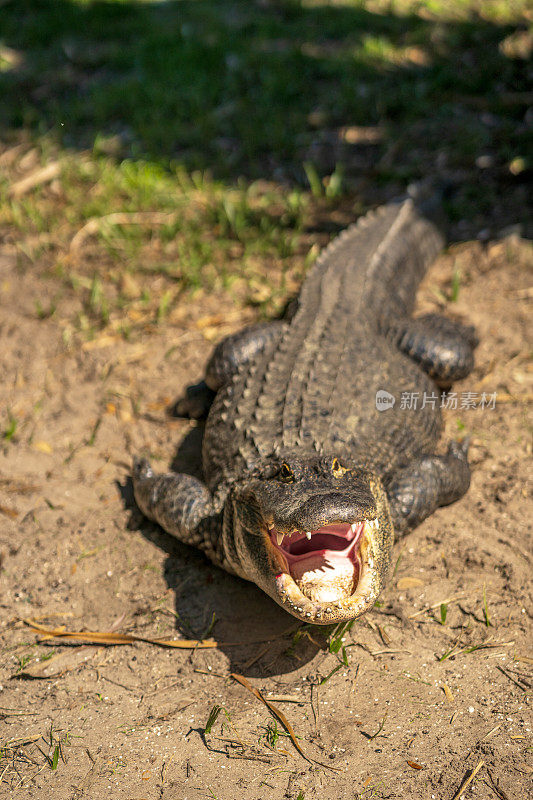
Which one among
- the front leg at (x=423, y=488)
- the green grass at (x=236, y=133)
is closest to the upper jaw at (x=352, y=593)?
the front leg at (x=423, y=488)

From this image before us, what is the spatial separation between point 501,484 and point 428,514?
0.53m

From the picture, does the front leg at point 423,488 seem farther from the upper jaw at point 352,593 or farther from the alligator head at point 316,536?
the upper jaw at point 352,593

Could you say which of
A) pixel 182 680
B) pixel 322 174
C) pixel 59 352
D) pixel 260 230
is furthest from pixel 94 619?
pixel 322 174

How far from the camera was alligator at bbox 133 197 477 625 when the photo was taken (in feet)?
9.21

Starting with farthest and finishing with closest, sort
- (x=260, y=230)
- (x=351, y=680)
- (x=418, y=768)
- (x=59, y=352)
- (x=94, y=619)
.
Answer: (x=260, y=230) → (x=59, y=352) → (x=94, y=619) → (x=351, y=680) → (x=418, y=768)

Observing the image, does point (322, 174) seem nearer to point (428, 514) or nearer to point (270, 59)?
point (270, 59)

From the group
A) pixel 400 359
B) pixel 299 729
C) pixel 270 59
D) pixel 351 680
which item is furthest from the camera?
pixel 270 59

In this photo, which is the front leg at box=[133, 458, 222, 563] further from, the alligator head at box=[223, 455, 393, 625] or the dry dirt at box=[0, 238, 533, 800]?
the alligator head at box=[223, 455, 393, 625]

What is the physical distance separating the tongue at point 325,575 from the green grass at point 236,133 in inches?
99.0

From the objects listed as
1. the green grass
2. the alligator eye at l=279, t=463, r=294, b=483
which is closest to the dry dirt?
the alligator eye at l=279, t=463, r=294, b=483

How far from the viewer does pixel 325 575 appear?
112 inches

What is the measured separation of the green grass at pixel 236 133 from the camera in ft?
18.2

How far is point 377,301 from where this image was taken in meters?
4.35

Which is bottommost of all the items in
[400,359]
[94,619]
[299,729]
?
[94,619]
